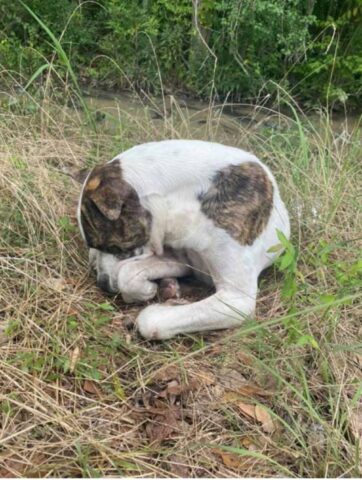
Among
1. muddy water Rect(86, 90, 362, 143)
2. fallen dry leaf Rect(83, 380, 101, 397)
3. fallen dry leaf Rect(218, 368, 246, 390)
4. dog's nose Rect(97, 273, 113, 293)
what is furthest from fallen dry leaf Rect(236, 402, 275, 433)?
muddy water Rect(86, 90, 362, 143)

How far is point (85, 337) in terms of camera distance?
2.99 m

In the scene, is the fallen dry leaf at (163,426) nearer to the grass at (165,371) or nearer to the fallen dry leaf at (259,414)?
the grass at (165,371)

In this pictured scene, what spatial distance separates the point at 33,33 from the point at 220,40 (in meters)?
2.03

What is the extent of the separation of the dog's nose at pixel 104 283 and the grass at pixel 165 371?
7 cm

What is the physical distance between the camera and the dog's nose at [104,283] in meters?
3.14

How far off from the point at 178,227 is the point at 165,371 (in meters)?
0.70

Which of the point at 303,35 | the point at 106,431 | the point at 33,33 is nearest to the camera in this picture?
the point at 106,431

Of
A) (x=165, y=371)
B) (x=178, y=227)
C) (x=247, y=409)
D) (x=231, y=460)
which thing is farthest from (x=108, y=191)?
(x=231, y=460)

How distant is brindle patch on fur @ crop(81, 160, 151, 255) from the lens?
2.94m

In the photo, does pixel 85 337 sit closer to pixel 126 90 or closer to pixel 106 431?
pixel 106 431

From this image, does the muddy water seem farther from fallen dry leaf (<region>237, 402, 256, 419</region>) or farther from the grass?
fallen dry leaf (<region>237, 402, 256, 419</region>)

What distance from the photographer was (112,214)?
2.90m

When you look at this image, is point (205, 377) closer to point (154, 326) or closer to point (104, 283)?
point (154, 326)

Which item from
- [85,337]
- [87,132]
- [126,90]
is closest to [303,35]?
[126,90]
